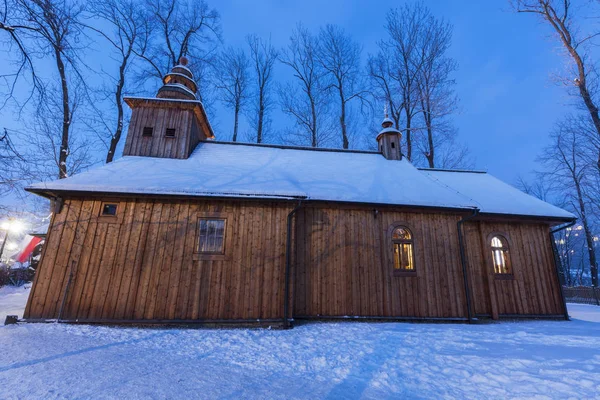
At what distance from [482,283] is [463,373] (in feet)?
21.3

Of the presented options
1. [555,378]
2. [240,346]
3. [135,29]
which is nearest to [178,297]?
[240,346]

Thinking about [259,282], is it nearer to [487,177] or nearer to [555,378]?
[555,378]

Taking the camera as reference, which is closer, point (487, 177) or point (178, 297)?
point (178, 297)

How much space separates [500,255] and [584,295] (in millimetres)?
12130

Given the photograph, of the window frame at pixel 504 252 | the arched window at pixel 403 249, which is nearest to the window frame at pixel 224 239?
the arched window at pixel 403 249

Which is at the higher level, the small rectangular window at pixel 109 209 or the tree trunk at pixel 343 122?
the tree trunk at pixel 343 122

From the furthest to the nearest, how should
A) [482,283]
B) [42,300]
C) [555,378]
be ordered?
[482,283], [42,300], [555,378]

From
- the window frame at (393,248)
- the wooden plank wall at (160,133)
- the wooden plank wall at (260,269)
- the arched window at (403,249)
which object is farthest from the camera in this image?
the wooden plank wall at (160,133)

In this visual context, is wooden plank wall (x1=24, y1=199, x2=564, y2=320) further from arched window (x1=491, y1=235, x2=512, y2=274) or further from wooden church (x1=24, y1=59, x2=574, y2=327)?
arched window (x1=491, y1=235, x2=512, y2=274)

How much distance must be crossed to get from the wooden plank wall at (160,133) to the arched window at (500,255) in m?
11.7

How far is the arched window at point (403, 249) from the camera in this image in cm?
885

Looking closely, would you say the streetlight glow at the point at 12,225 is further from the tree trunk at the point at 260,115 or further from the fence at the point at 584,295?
the fence at the point at 584,295

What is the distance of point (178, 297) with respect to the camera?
292 inches

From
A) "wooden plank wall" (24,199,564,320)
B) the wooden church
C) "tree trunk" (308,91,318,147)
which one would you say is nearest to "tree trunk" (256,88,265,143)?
"tree trunk" (308,91,318,147)
